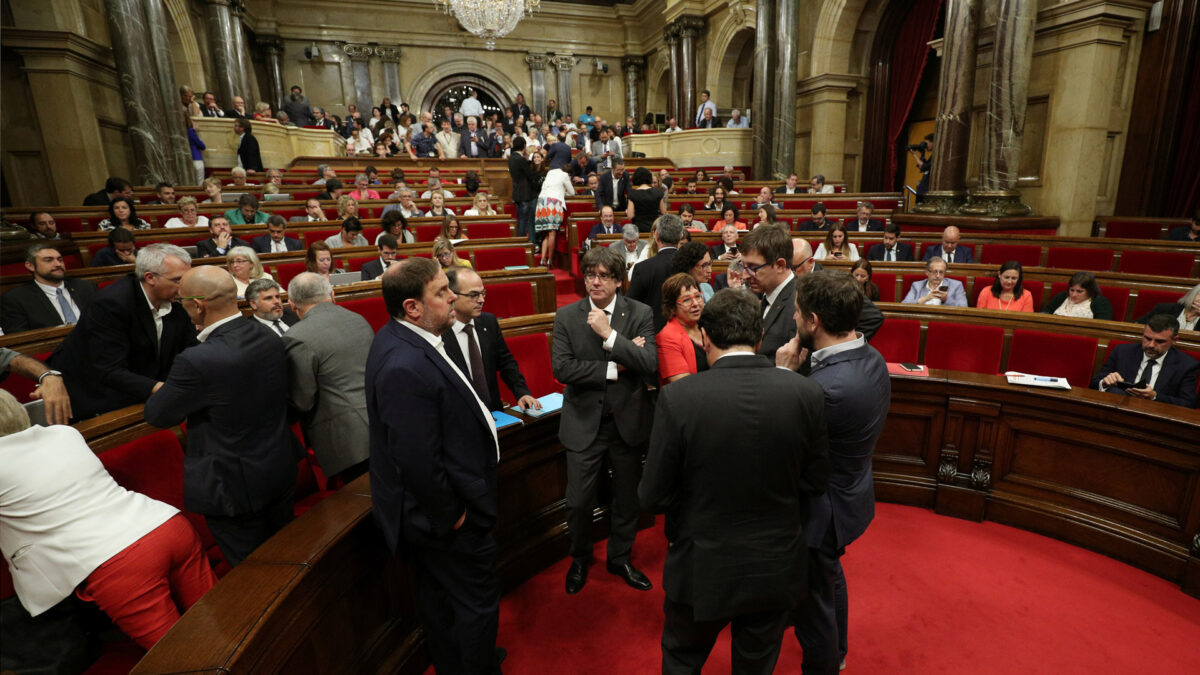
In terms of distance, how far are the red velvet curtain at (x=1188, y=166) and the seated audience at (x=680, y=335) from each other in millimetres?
8477

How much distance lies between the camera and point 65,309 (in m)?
3.64

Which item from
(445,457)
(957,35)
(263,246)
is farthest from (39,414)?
(957,35)

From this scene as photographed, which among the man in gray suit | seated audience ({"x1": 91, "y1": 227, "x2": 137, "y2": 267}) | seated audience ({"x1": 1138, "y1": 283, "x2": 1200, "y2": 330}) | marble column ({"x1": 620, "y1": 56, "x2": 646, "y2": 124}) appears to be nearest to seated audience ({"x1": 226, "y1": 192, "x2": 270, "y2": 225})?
seated audience ({"x1": 91, "y1": 227, "x2": 137, "y2": 267})

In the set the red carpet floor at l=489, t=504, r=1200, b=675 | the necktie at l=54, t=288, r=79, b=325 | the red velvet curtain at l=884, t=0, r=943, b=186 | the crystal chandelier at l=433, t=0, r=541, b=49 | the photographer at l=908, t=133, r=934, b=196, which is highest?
the crystal chandelier at l=433, t=0, r=541, b=49

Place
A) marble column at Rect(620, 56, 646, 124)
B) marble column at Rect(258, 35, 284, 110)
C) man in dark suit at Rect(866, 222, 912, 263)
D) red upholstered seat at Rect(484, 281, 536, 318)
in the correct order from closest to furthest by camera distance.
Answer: red upholstered seat at Rect(484, 281, 536, 318) < man in dark suit at Rect(866, 222, 912, 263) < marble column at Rect(258, 35, 284, 110) < marble column at Rect(620, 56, 646, 124)

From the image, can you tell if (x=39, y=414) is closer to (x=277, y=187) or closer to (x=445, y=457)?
(x=445, y=457)

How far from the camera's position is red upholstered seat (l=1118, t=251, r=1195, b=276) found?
5.29 meters

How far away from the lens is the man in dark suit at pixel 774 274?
7.61 ft

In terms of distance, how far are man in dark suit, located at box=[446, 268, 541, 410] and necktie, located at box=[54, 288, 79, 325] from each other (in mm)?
2973

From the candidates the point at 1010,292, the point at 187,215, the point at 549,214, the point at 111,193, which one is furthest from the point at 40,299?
the point at 1010,292

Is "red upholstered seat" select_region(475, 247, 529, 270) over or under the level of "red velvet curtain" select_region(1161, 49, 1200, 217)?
under

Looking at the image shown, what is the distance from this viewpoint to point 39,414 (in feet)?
6.77

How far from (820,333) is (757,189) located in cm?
981

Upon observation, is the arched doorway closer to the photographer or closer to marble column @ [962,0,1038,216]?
the photographer
